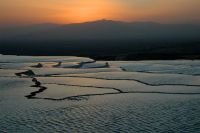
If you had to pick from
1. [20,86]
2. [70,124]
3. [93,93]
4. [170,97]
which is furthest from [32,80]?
[70,124]

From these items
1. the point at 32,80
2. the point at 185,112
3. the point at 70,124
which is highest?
the point at 32,80

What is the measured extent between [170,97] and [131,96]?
129 centimetres

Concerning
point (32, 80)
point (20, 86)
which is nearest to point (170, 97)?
point (20, 86)

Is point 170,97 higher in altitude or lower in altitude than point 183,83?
lower

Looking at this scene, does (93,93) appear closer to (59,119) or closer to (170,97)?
(170,97)

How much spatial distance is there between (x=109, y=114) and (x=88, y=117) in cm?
62

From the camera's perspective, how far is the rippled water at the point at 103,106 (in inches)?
358

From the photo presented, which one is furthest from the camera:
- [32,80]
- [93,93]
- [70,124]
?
[32,80]

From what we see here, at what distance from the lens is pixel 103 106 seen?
37.4 feet

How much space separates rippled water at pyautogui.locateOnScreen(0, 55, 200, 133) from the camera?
909 cm

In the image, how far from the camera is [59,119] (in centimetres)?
985

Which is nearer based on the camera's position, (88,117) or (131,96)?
(88,117)

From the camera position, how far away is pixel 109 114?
1032 cm

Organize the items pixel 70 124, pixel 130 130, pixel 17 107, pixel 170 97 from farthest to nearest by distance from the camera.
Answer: pixel 170 97, pixel 17 107, pixel 70 124, pixel 130 130
